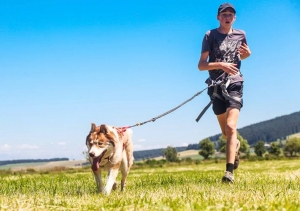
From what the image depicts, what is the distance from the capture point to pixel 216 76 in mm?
8883

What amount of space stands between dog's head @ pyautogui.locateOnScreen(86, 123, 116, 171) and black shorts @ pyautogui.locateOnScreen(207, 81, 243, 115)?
2.95m

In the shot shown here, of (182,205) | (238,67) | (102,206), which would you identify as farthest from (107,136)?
(238,67)

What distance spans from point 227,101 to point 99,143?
3.28 m

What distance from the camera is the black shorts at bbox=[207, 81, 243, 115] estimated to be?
28.5 feet

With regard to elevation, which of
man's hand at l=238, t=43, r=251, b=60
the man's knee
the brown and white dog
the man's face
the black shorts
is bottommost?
the brown and white dog

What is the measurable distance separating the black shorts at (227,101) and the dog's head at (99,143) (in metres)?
2.95

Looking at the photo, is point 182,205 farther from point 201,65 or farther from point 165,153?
point 165,153

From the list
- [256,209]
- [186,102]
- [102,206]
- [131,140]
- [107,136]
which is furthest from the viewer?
[186,102]

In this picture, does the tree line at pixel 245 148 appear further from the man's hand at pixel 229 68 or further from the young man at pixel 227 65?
the man's hand at pixel 229 68

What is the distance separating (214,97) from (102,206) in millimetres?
4933

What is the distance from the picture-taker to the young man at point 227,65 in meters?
8.60

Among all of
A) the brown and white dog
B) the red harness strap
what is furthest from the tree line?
the brown and white dog

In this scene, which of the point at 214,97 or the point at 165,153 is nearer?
the point at 214,97

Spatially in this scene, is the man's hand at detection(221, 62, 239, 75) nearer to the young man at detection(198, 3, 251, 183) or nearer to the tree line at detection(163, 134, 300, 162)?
the young man at detection(198, 3, 251, 183)
